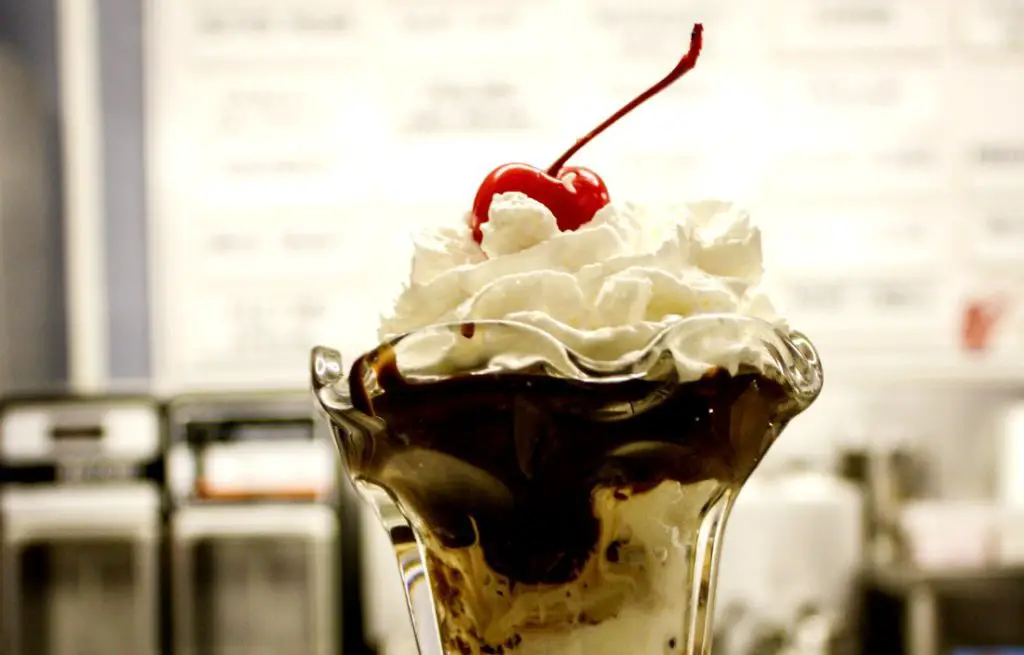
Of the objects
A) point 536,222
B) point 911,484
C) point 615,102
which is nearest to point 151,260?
point 615,102

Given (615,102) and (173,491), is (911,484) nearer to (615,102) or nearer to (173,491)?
(615,102)

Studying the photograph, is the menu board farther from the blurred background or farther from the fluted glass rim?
the fluted glass rim

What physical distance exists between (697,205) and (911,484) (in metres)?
2.07

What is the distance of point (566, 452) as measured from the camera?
1.88 feet

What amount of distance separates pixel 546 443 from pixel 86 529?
6.17 ft

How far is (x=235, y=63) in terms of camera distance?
2562 millimetres

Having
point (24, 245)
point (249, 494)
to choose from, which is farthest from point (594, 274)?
point (24, 245)

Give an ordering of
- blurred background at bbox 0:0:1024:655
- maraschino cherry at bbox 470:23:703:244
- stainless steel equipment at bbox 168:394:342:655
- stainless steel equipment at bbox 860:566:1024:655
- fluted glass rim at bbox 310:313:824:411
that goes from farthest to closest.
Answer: blurred background at bbox 0:0:1024:655
stainless steel equipment at bbox 168:394:342:655
stainless steel equipment at bbox 860:566:1024:655
maraschino cherry at bbox 470:23:703:244
fluted glass rim at bbox 310:313:824:411

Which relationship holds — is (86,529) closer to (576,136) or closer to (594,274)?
(576,136)

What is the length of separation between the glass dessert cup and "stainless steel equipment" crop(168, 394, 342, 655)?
163cm

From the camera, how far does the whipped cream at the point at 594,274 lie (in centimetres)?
63

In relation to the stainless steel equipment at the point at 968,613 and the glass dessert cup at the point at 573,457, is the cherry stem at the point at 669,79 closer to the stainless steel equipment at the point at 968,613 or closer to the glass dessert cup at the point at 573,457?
the glass dessert cup at the point at 573,457

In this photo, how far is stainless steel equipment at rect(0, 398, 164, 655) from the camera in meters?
2.19

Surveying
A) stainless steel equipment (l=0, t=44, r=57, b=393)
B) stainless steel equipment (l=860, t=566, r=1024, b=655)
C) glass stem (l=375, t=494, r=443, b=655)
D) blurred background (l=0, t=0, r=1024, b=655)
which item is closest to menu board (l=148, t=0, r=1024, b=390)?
blurred background (l=0, t=0, r=1024, b=655)
